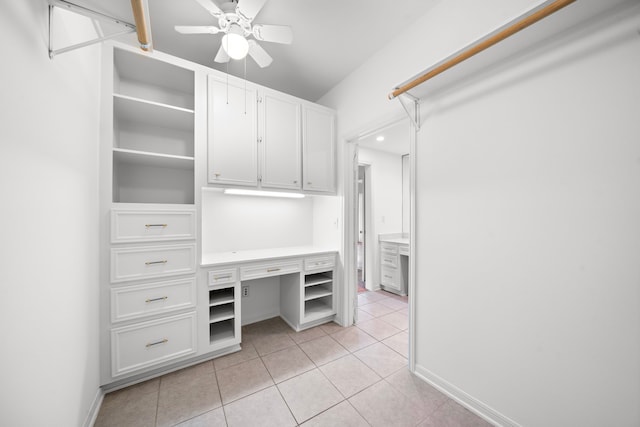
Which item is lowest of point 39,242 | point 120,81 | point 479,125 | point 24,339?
point 24,339

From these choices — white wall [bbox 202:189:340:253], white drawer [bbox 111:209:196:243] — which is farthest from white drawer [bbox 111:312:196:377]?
white wall [bbox 202:189:340:253]

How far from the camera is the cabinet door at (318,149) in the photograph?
2609 mm

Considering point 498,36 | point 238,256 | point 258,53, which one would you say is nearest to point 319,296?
point 238,256

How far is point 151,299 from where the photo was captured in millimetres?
1771

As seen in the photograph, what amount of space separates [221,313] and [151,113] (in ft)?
6.21

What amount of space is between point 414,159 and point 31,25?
216 centimetres

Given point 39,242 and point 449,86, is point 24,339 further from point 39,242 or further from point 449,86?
point 449,86

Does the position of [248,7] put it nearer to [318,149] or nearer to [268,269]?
[318,149]

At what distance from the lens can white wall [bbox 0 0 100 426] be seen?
77cm

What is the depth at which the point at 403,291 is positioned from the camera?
3838 millimetres

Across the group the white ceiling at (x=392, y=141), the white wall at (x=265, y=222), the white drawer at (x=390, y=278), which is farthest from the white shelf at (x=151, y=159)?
the white drawer at (x=390, y=278)

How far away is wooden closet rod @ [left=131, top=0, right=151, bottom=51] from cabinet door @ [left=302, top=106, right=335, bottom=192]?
1.65 metres

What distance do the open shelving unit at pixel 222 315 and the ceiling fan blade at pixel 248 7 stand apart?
2.16m

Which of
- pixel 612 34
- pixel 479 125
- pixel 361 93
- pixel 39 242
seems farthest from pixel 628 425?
pixel 361 93
